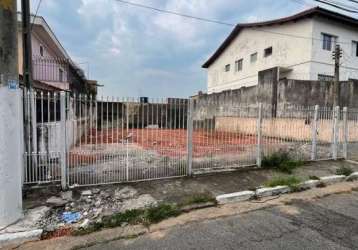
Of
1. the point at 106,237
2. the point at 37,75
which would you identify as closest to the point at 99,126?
the point at 106,237

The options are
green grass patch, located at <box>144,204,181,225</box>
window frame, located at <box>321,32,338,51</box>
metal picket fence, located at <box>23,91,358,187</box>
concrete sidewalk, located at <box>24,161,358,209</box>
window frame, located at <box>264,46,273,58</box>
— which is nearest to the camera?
green grass patch, located at <box>144,204,181,225</box>

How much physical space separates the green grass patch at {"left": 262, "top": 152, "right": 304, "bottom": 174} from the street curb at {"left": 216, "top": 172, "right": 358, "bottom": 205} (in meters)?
0.99

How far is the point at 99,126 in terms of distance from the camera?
602 cm

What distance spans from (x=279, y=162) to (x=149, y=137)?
3914 millimetres

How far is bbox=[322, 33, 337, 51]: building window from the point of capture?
57.4ft

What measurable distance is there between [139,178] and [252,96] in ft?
43.6

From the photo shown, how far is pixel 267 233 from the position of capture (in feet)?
Result: 11.3

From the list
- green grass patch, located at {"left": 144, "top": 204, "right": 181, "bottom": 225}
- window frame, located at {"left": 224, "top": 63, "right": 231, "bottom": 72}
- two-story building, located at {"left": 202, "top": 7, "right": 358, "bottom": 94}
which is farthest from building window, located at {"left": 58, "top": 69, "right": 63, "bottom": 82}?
window frame, located at {"left": 224, "top": 63, "right": 231, "bottom": 72}

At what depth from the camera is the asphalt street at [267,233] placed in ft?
10.2

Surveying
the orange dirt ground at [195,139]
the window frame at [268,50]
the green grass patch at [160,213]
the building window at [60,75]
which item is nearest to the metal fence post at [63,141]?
the orange dirt ground at [195,139]

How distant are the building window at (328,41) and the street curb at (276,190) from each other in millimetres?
14455

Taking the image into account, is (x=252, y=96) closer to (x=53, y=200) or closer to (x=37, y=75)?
(x=37, y=75)

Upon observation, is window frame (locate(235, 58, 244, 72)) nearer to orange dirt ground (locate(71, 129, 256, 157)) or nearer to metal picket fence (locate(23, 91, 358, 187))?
metal picket fence (locate(23, 91, 358, 187))

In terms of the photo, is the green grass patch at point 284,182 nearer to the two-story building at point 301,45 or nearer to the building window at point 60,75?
the building window at point 60,75
